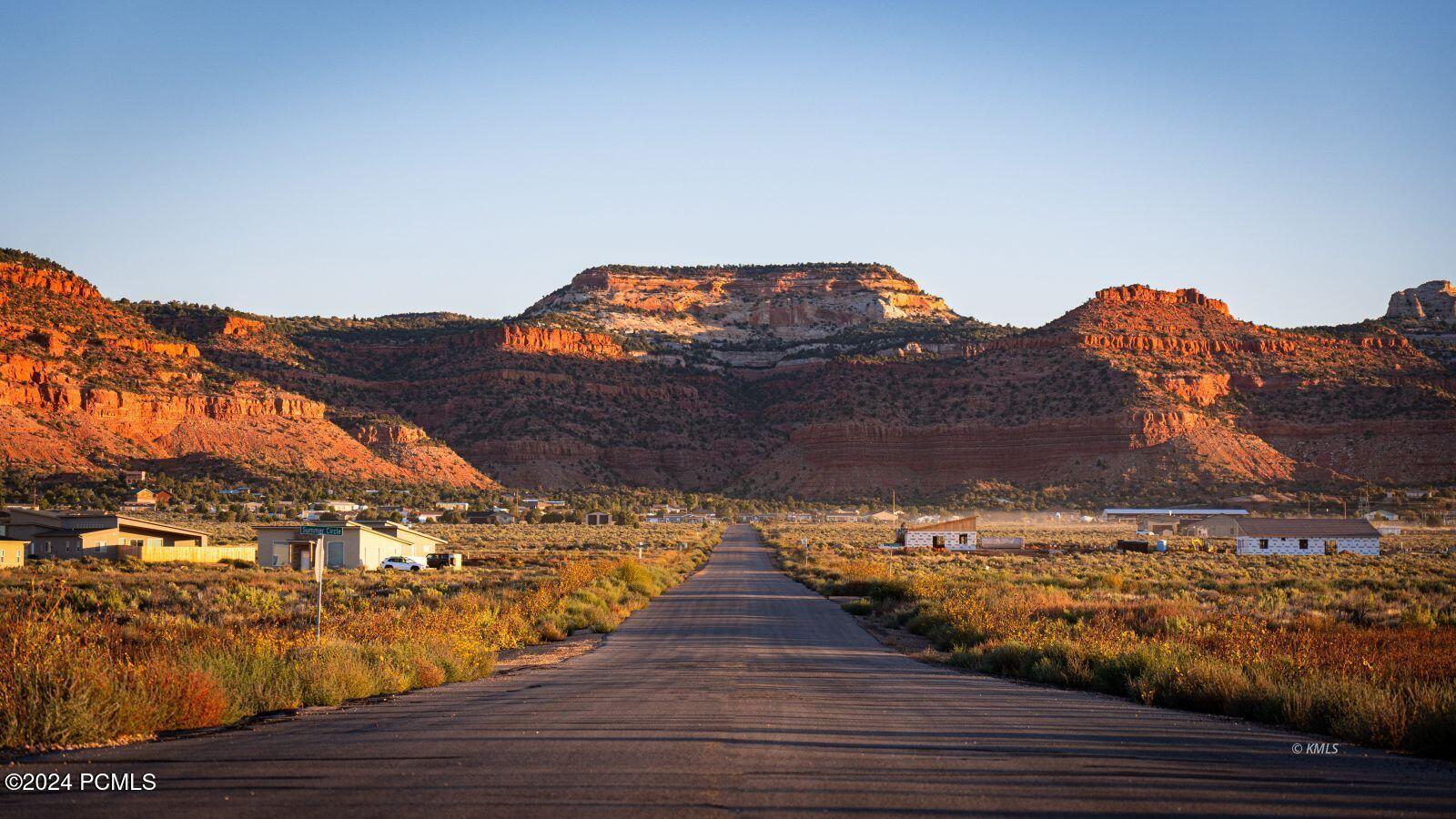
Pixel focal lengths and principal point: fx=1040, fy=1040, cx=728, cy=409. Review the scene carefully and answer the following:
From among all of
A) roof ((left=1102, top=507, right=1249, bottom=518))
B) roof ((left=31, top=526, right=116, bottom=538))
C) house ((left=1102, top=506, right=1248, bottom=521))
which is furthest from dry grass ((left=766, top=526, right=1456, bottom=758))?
roof ((left=1102, top=507, right=1249, bottom=518))

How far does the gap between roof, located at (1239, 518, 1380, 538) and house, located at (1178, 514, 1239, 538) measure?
147 cm

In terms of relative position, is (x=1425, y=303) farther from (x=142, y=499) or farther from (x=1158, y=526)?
(x=142, y=499)

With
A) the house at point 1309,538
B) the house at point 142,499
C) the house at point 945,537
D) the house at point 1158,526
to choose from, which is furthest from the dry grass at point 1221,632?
the house at point 142,499

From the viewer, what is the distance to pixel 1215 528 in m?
72.0

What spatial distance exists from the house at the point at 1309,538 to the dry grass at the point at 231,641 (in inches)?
1676

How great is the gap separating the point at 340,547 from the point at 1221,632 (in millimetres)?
40835

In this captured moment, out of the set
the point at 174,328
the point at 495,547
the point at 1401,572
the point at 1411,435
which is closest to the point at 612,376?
the point at 174,328

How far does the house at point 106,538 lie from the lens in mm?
47688

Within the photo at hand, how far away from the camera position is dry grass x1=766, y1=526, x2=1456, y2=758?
10.9m

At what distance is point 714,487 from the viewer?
134 meters

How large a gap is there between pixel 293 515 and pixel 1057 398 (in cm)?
8119

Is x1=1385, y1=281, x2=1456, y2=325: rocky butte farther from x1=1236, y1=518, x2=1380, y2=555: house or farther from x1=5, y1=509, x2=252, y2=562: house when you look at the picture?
x1=5, y1=509, x2=252, y2=562: house

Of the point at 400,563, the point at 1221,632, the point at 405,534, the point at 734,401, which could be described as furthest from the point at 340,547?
the point at 734,401

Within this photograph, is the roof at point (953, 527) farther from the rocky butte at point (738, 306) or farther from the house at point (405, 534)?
the rocky butte at point (738, 306)
